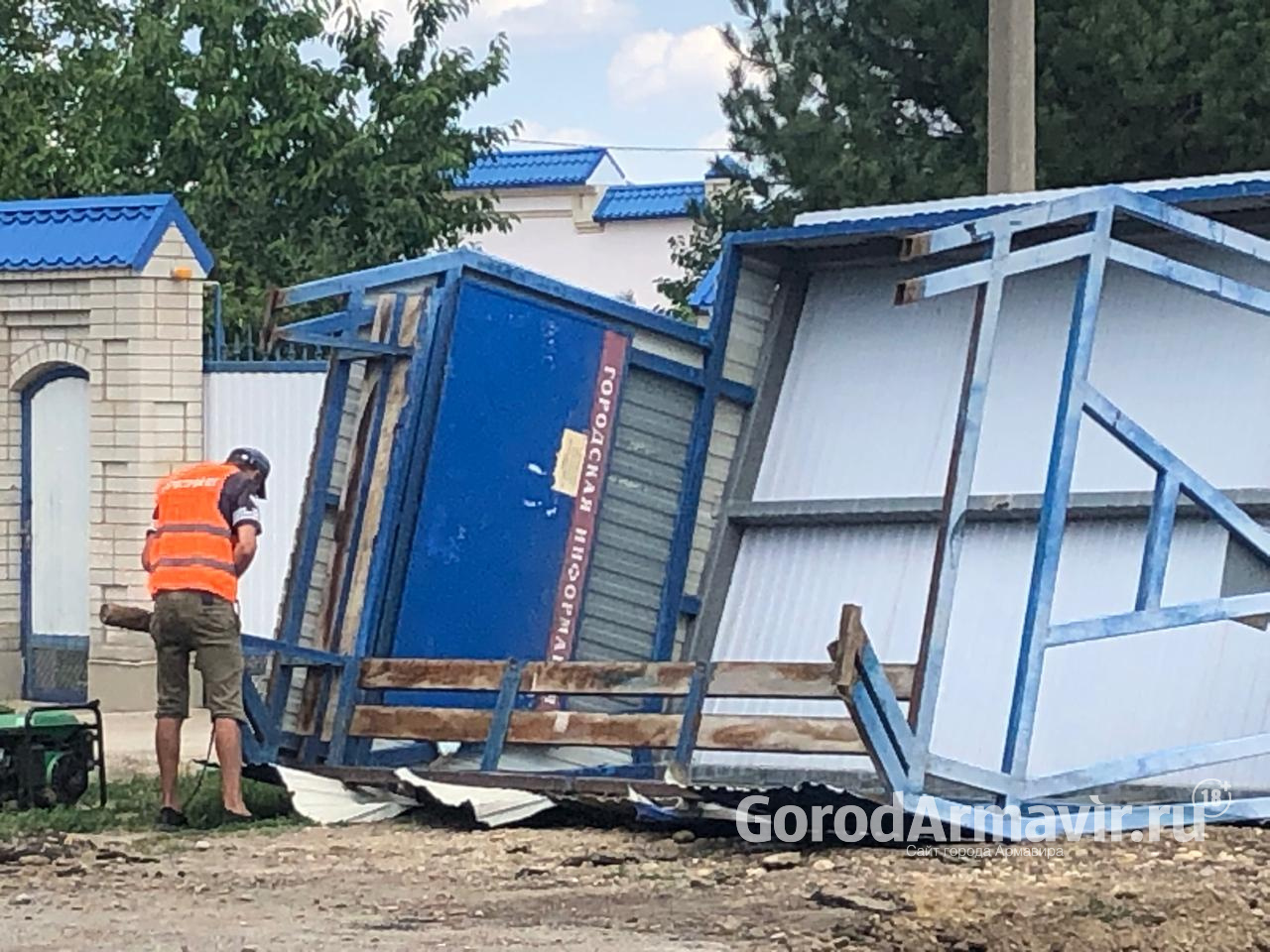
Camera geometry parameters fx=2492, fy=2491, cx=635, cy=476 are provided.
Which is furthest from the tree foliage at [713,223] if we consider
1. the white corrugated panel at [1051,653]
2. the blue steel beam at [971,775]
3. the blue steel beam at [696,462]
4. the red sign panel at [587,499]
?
the blue steel beam at [971,775]

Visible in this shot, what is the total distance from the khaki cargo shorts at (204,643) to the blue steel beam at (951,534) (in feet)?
9.11

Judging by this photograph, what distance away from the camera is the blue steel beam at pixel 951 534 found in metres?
8.03

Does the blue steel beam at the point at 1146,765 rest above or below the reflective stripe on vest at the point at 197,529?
below

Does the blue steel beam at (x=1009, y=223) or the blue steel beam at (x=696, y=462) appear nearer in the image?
the blue steel beam at (x=1009, y=223)

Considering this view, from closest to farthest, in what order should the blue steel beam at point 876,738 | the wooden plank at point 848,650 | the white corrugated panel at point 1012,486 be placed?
the wooden plank at point 848,650
the blue steel beam at point 876,738
the white corrugated panel at point 1012,486

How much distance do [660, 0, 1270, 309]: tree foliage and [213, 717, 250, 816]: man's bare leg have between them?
9145mm

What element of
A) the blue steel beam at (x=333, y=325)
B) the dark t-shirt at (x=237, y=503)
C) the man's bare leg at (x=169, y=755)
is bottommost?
the man's bare leg at (x=169, y=755)

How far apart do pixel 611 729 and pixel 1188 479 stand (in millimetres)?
2268

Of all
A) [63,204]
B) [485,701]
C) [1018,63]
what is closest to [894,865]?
[485,701]

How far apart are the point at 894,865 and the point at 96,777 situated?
13.9ft

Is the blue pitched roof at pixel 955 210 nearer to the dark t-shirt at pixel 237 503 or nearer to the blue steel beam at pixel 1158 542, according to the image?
the blue steel beam at pixel 1158 542

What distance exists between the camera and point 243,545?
31.3 ft

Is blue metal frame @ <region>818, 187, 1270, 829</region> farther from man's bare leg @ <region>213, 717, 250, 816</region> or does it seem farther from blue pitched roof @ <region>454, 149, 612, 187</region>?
blue pitched roof @ <region>454, 149, 612, 187</region>

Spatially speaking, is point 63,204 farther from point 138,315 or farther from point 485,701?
point 485,701
